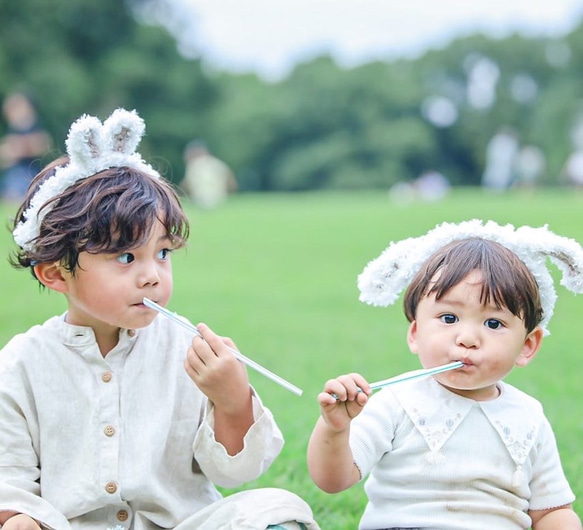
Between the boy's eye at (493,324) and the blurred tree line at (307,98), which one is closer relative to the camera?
the boy's eye at (493,324)

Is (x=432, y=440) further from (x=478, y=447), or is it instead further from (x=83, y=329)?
(x=83, y=329)

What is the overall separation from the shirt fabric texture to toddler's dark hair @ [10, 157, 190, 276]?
667 mm

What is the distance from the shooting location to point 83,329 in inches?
91.6

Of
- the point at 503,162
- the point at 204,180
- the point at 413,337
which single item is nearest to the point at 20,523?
the point at 413,337

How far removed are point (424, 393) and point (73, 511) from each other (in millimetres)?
862

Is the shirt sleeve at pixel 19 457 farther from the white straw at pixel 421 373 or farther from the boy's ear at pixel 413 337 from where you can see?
the boy's ear at pixel 413 337

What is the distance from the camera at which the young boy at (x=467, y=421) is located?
221cm

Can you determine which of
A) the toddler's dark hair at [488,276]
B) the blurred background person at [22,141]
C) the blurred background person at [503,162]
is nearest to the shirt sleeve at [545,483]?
the toddler's dark hair at [488,276]

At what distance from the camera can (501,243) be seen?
2352 mm

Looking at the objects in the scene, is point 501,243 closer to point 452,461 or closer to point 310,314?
point 452,461

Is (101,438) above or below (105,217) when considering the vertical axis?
below

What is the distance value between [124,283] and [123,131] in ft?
1.31

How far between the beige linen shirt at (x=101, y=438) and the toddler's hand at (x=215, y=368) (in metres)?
0.11

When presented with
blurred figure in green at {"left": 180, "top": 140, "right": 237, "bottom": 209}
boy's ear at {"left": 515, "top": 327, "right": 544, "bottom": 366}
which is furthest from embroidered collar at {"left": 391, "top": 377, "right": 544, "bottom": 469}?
blurred figure in green at {"left": 180, "top": 140, "right": 237, "bottom": 209}
